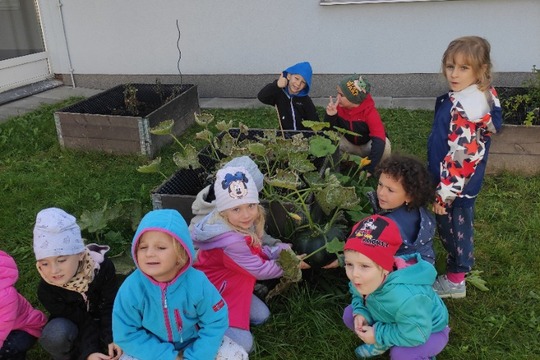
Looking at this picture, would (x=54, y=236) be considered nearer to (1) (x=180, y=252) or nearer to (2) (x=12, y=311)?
(2) (x=12, y=311)

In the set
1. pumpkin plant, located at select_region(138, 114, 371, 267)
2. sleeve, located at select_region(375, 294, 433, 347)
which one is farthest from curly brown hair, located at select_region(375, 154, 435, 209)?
sleeve, located at select_region(375, 294, 433, 347)

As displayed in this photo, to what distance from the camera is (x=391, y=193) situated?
2.95 metres

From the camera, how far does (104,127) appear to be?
5.33m

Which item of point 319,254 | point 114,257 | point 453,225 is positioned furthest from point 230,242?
point 453,225

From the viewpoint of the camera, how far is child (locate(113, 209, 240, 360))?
2.27 m

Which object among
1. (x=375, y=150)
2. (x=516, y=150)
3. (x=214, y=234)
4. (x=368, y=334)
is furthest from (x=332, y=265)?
(x=516, y=150)

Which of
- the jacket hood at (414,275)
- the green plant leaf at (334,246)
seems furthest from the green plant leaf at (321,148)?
the jacket hood at (414,275)

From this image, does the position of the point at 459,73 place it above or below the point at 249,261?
above

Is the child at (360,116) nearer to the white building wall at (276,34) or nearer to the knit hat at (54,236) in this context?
the knit hat at (54,236)

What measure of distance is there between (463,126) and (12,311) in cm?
251

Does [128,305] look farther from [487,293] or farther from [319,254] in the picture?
[487,293]

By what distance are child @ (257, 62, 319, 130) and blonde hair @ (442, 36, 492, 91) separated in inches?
71.2

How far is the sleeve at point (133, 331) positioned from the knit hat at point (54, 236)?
376 mm

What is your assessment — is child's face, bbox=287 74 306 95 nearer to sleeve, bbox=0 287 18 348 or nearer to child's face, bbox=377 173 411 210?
child's face, bbox=377 173 411 210
